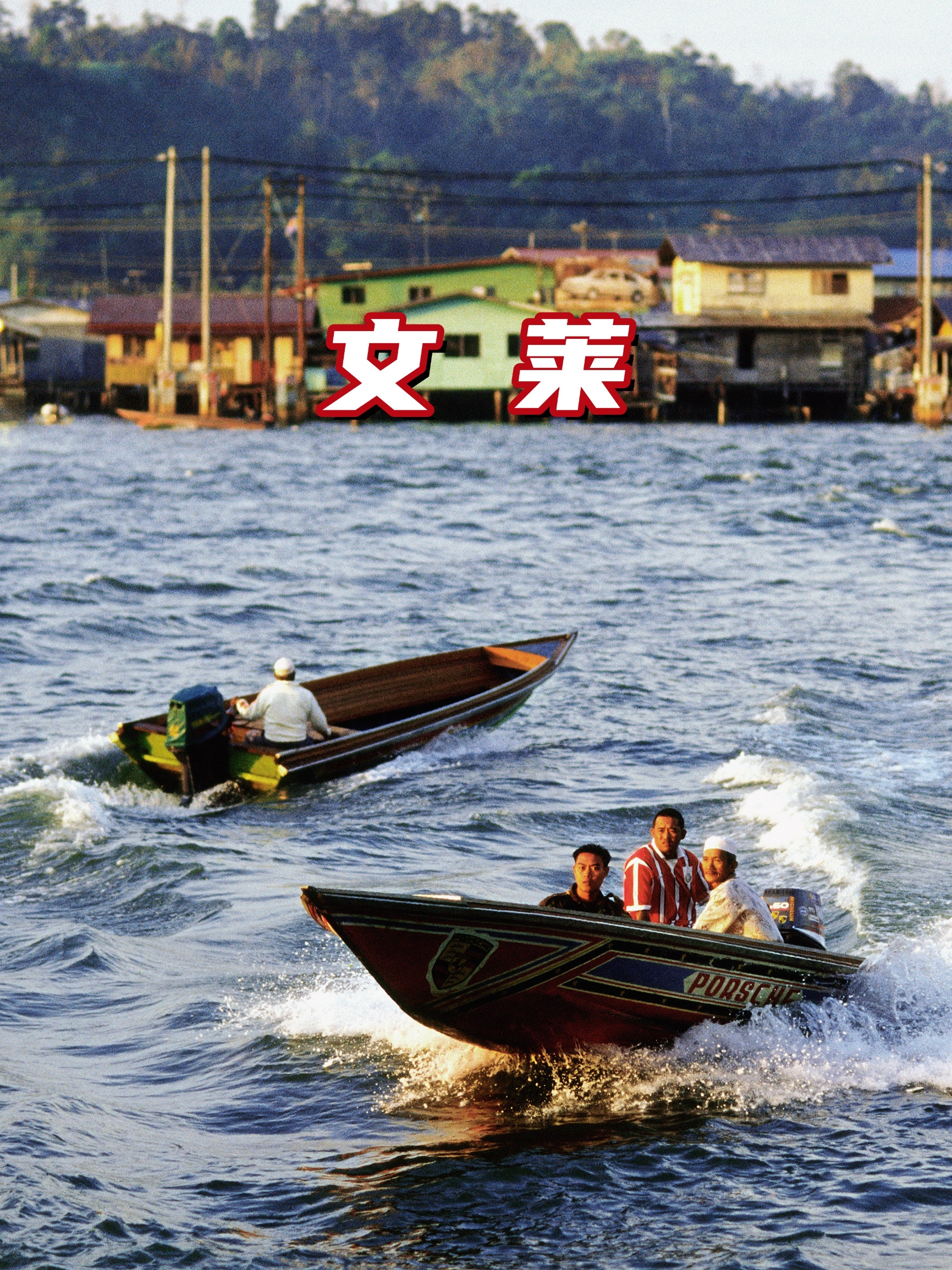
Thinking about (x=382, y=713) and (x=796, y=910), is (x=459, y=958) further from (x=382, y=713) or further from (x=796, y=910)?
(x=382, y=713)

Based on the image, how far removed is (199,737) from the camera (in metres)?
15.3

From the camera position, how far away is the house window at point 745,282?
68.4 meters

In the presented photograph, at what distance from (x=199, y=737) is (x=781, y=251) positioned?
191 ft

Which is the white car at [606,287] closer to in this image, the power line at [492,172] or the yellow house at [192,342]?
the yellow house at [192,342]

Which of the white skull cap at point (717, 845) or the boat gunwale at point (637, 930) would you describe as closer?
the boat gunwale at point (637, 930)

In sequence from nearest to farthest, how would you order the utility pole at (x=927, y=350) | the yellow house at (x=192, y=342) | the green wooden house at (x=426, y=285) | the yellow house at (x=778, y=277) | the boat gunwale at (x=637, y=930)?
the boat gunwale at (x=637, y=930), the utility pole at (x=927, y=350), the yellow house at (x=778, y=277), the green wooden house at (x=426, y=285), the yellow house at (x=192, y=342)

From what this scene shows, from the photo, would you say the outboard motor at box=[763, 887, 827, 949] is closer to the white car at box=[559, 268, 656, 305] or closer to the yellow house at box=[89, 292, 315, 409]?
the yellow house at box=[89, 292, 315, 409]

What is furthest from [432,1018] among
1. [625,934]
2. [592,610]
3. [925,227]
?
[925,227]

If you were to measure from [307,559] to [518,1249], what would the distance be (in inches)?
1032

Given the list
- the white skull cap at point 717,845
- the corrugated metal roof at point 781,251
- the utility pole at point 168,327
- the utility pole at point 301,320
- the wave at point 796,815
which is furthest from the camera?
the corrugated metal roof at point 781,251

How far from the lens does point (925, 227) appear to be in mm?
57000

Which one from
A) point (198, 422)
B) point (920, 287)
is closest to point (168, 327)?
point (198, 422)

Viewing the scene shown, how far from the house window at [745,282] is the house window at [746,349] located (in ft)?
5.25

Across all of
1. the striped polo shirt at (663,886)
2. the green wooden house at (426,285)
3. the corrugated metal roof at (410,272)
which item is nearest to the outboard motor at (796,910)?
the striped polo shirt at (663,886)
